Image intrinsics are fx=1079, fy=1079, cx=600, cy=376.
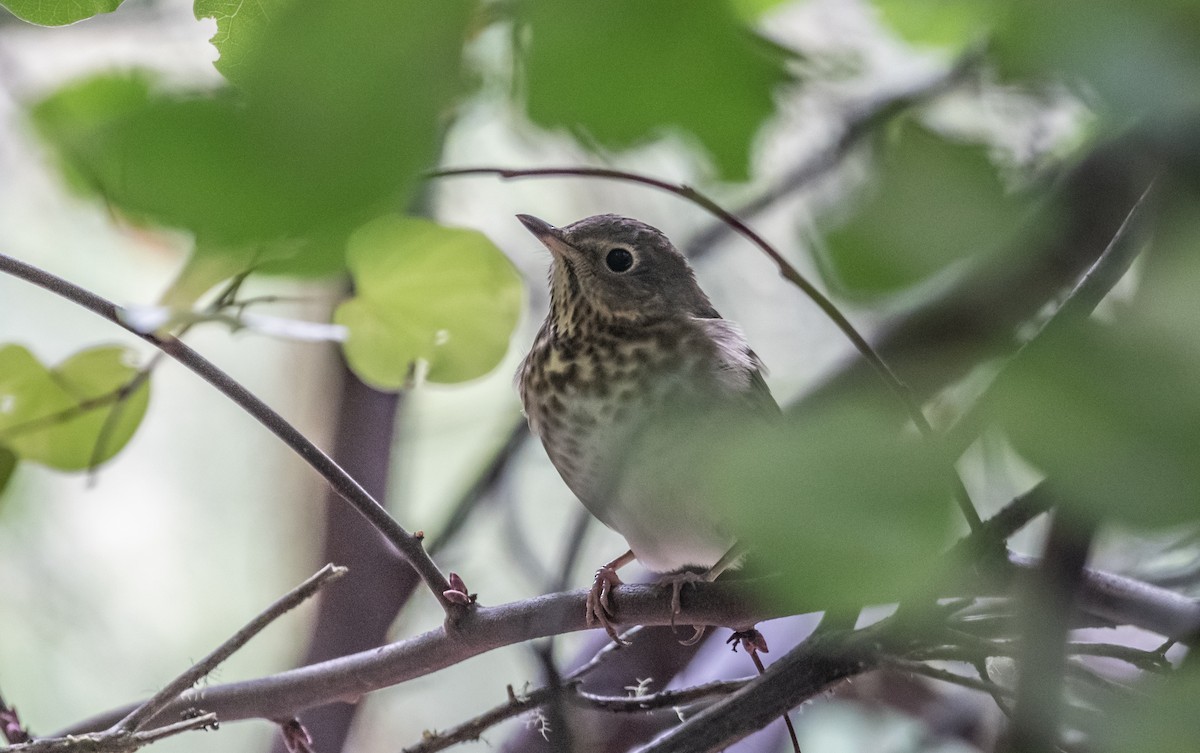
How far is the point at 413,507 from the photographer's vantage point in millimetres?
2123

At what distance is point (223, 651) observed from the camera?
73 cm

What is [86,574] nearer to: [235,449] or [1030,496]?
[235,449]

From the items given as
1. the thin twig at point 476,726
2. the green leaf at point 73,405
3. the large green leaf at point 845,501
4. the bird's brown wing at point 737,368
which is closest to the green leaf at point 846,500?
the large green leaf at point 845,501

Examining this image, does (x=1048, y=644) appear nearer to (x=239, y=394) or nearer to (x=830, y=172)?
(x=830, y=172)

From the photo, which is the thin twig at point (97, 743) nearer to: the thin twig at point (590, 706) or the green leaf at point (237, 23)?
the thin twig at point (590, 706)

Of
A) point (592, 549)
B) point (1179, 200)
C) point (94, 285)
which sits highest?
point (94, 285)

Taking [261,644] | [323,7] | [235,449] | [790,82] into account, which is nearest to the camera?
[323,7]

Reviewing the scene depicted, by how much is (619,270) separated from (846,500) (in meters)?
1.03

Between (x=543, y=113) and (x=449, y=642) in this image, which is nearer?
(x=543, y=113)

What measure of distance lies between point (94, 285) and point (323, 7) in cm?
187

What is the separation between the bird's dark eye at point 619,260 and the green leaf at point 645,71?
3.04 ft

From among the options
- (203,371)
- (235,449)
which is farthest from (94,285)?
(203,371)

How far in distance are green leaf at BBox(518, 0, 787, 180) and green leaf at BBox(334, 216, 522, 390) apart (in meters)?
0.38

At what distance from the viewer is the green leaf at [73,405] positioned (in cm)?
93
